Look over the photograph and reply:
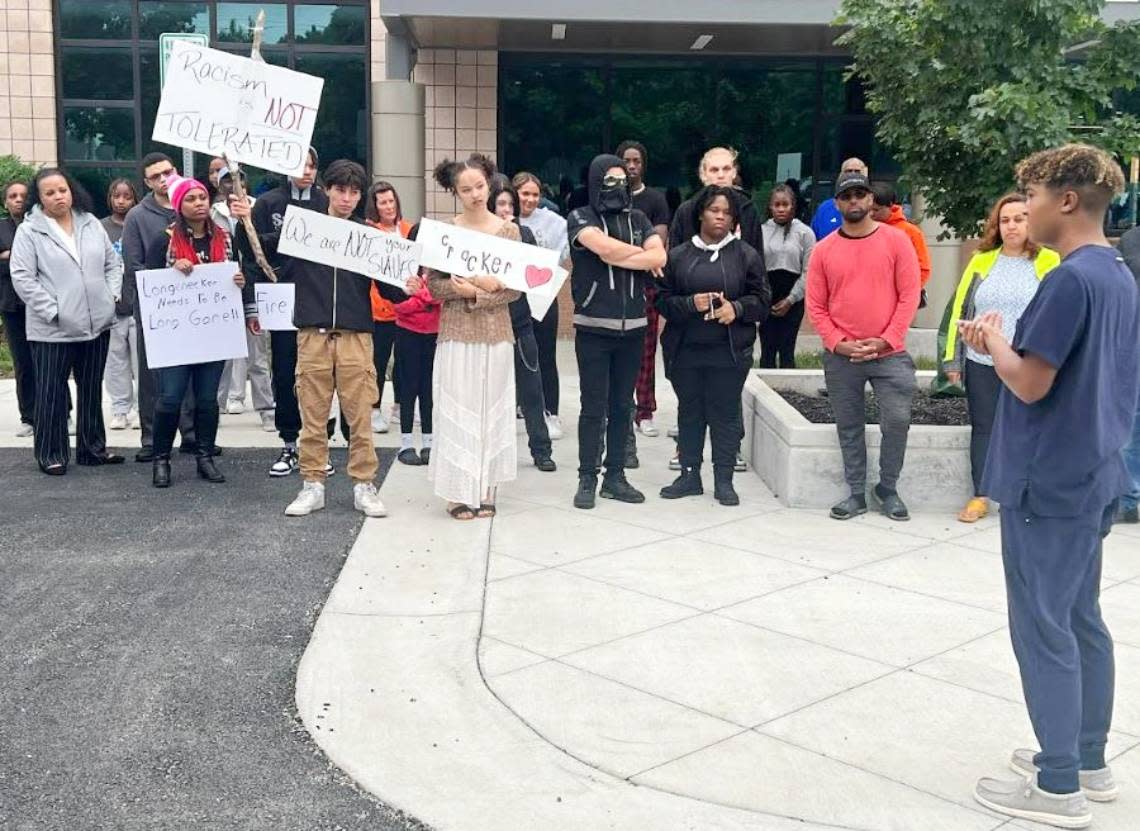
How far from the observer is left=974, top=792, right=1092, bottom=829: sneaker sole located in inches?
151

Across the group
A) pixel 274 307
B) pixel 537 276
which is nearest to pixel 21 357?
pixel 274 307

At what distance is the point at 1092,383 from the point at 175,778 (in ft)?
9.67

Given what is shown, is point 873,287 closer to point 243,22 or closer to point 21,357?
point 21,357

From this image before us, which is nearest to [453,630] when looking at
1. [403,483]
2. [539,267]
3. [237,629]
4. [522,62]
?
[237,629]

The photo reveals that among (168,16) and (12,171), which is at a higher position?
(168,16)

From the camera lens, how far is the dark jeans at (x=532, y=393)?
8.81 m

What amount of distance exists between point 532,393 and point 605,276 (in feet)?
4.43

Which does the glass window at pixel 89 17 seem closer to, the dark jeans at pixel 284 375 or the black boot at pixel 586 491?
the dark jeans at pixel 284 375

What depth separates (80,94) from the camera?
1812 centimetres

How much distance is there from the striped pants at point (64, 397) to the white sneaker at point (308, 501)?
207 centimetres

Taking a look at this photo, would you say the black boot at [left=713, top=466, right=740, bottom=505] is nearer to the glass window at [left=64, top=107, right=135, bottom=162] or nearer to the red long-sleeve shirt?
the red long-sleeve shirt

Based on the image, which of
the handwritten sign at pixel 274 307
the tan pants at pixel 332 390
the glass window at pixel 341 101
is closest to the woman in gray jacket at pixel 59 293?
the handwritten sign at pixel 274 307

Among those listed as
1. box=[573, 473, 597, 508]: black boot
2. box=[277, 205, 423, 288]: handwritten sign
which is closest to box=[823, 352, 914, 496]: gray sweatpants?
box=[573, 473, 597, 508]: black boot

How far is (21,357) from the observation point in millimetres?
9625
